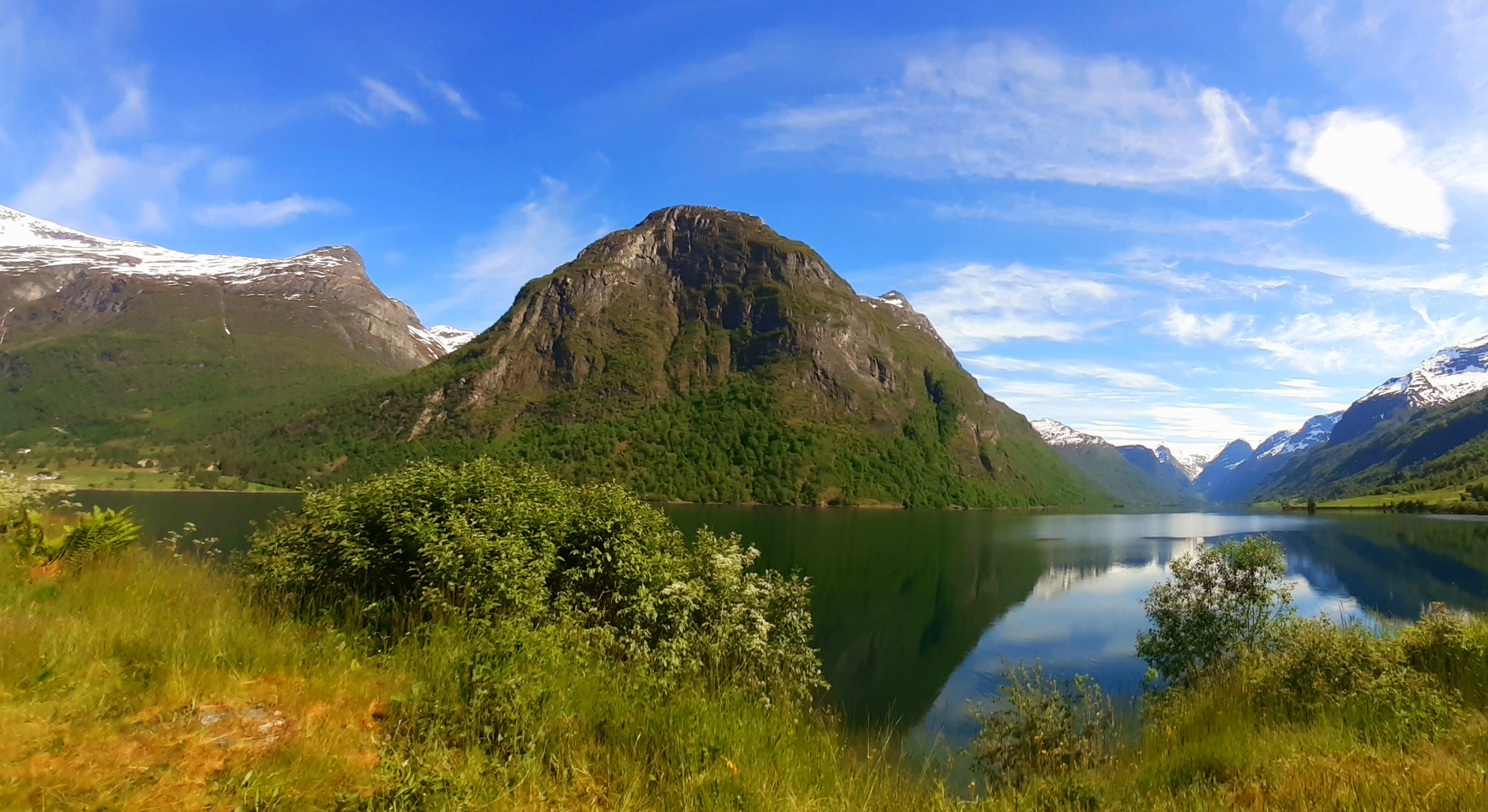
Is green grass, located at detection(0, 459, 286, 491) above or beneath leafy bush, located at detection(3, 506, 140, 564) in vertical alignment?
beneath

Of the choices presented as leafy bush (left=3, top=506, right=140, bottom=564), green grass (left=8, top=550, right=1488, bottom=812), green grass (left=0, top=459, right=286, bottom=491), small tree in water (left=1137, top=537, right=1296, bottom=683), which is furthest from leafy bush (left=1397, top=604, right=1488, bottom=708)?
green grass (left=0, top=459, right=286, bottom=491)

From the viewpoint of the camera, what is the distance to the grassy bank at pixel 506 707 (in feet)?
17.7

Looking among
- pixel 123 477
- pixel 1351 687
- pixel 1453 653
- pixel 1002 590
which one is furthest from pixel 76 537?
pixel 123 477

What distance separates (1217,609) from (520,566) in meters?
23.9

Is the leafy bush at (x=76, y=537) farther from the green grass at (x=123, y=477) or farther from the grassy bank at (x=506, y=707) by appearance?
the green grass at (x=123, y=477)

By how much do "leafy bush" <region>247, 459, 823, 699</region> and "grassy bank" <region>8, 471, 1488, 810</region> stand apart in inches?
2.8

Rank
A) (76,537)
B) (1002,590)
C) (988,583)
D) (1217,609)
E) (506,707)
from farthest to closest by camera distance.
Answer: (988,583) < (1002,590) < (1217,609) < (76,537) < (506,707)

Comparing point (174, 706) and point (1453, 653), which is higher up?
point (174, 706)

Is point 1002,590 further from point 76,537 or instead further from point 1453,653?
point 76,537

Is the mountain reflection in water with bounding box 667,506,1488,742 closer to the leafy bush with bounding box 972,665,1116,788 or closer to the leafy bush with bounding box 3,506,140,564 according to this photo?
the leafy bush with bounding box 972,665,1116,788

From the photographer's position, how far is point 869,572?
6606cm

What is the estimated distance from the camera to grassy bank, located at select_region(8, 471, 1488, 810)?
540 cm

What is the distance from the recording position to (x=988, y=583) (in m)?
64.7

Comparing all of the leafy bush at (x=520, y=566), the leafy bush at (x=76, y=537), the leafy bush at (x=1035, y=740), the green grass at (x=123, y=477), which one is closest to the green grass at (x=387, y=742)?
the leafy bush at (x=76, y=537)
